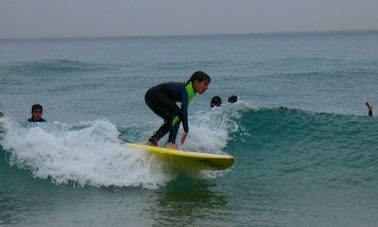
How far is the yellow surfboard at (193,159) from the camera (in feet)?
25.6

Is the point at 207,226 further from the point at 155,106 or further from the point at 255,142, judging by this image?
the point at 255,142

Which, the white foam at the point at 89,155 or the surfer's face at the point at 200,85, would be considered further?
the white foam at the point at 89,155

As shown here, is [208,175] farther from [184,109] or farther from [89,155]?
[89,155]

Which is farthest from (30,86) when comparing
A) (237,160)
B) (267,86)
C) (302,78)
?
(237,160)

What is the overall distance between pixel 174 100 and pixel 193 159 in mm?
909

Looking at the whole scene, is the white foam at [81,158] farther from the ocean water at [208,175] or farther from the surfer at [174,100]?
the surfer at [174,100]

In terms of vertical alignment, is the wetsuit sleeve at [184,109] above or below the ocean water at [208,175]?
above

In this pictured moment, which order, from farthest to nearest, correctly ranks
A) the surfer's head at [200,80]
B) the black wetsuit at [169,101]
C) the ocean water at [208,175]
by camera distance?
the black wetsuit at [169,101]
the surfer's head at [200,80]
the ocean water at [208,175]

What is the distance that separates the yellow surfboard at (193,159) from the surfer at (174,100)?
14cm

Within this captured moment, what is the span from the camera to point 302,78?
35.2 m

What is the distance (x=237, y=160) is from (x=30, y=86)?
24292mm

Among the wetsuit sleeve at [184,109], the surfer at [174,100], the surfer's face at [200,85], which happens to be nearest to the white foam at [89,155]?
the surfer at [174,100]

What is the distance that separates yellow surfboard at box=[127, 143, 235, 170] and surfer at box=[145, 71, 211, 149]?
0.45 feet

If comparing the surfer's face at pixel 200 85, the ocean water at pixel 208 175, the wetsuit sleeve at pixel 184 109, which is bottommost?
the ocean water at pixel 208 175
